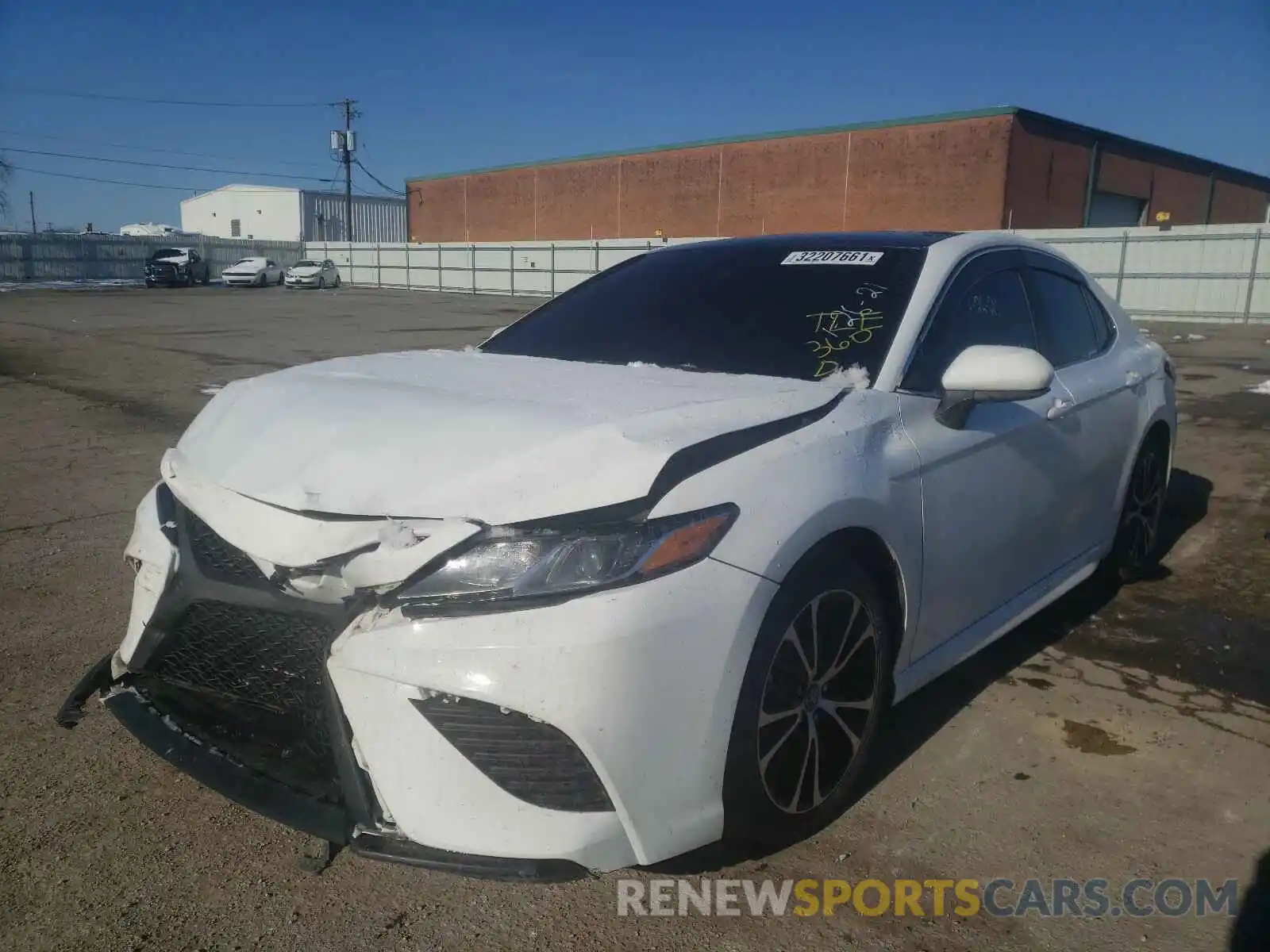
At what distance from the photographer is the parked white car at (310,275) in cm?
4178

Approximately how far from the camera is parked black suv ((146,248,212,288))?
4122 cm

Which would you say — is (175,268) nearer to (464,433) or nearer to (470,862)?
(464,433)

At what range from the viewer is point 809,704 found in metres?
2.38

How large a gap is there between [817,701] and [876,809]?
483mm

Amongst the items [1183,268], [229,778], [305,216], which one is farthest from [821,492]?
[305,216]

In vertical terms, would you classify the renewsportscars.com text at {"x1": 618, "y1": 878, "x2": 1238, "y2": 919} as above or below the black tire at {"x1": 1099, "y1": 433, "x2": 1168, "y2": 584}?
below

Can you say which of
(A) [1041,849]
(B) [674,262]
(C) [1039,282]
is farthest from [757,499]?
(C) [1039,282]

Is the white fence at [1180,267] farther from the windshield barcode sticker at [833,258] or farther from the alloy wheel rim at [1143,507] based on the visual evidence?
the windshield barcode sticker at [833,258]

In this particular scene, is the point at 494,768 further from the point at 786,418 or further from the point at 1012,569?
the point at 1012,569

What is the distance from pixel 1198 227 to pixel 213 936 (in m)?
28.3

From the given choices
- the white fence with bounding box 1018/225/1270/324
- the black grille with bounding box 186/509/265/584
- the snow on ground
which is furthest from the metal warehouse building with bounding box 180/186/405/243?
the black grille with bounding box 186/509/265/584

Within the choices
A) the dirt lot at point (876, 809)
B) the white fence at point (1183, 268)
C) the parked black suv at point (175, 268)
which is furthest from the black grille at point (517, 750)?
the parked black suv at point (175, 268)

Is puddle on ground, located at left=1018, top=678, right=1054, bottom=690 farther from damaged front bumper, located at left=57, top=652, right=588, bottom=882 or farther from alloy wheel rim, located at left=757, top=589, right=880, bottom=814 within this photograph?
damaged front bumper, located at left=57, top=652, right=588, bottom=882

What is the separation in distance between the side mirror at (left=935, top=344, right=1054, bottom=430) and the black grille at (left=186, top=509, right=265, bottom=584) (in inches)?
73.8
